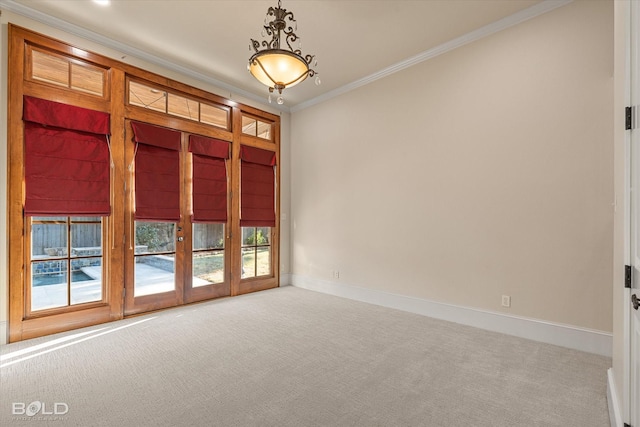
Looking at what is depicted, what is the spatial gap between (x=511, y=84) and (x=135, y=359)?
4.69 metres

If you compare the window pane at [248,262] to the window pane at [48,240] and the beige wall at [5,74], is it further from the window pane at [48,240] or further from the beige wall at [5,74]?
the beige wall at [5,74]

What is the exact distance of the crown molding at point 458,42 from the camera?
311cm

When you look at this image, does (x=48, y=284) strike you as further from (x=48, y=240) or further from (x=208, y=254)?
(x=208, y=254)

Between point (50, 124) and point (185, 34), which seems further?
point (185, 34)

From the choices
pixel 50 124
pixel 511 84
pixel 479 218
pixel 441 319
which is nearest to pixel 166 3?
pixel 50 124

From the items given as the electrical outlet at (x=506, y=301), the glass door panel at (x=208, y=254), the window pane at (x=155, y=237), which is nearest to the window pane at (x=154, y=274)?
the window pane at (x=155, y=237)

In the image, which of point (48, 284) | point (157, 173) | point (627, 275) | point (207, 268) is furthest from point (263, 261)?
point (627, 275)

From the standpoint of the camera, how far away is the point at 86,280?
3594 mm

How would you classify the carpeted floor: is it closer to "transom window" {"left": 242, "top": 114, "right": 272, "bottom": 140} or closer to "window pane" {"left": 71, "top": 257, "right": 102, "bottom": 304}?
"window pane" {"left": 71, "top": 257, "right": 102, "bottom": 304}

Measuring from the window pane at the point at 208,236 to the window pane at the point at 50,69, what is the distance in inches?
90.6

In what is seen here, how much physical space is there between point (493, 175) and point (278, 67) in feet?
8.58

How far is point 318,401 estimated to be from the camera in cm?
208

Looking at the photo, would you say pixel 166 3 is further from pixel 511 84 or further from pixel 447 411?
pixel 447 411

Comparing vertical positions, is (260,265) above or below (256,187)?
below
